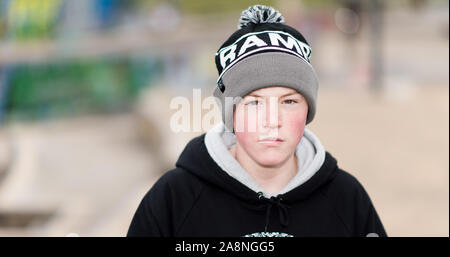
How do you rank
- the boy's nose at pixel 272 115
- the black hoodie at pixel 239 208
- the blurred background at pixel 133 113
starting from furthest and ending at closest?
the blurred background at pixel 133 113, the black hoodie at pixel 239 208, the boy's nose at pixel 272 115

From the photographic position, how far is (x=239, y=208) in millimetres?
2262

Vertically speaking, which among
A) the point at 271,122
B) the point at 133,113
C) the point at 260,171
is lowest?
the point at 260,171

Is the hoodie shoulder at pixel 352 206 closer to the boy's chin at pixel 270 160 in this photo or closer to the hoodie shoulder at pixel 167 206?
the boy's chin at pixel 270 160

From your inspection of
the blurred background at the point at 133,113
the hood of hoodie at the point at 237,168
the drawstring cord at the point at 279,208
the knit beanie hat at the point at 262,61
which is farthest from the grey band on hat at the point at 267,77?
the blurred background at the point at 133,113

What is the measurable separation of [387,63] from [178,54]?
4.82 meters

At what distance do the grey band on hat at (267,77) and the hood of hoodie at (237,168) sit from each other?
0.43ft

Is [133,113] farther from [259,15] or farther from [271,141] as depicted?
[271,141]

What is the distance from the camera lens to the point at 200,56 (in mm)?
15500

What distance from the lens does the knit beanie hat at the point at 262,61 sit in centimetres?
216

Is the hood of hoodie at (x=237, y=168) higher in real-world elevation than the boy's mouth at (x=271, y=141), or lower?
lower

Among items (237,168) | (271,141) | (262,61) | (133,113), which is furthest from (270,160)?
(133,113)

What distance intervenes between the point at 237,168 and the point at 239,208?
0.41ft

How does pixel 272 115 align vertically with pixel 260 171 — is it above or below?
above
